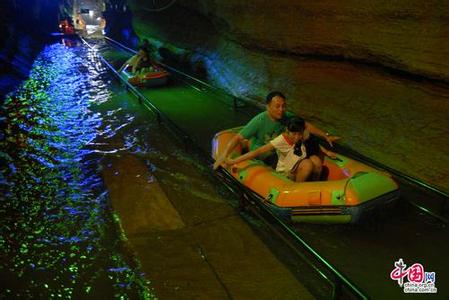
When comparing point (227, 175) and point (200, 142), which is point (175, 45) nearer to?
point (200, 142)

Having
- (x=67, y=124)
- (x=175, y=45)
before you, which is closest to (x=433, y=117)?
(x=67, y=124)

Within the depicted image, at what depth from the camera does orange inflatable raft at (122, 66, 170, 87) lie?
480 inches

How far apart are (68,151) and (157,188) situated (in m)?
2.79

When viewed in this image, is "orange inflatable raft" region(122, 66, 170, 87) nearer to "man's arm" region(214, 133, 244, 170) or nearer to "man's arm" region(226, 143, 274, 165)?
"man's arm" region(214, 133, 244, 170)

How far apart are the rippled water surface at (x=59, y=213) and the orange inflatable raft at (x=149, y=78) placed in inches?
85.8

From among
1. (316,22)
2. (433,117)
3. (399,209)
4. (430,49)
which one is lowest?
(399,209)

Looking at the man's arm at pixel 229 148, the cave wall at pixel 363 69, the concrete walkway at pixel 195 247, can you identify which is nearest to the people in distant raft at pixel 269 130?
the man's arm at pixel 229 148

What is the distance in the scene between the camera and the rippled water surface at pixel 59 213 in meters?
3.71

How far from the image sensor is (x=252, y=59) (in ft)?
34.8

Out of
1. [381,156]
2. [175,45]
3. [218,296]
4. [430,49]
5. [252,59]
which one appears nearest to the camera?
[218,296]

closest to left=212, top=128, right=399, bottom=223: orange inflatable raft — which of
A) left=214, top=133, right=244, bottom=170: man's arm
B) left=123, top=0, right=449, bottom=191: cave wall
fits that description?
left=214, top=133, right=244, bottom=170: man's arm

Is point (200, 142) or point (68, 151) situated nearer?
point (68, 151)

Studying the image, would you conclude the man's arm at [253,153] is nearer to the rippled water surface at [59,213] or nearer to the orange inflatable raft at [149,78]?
the rippled water surface at [59,213]

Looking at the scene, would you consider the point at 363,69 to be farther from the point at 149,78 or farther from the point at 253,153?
the point at 149,78
